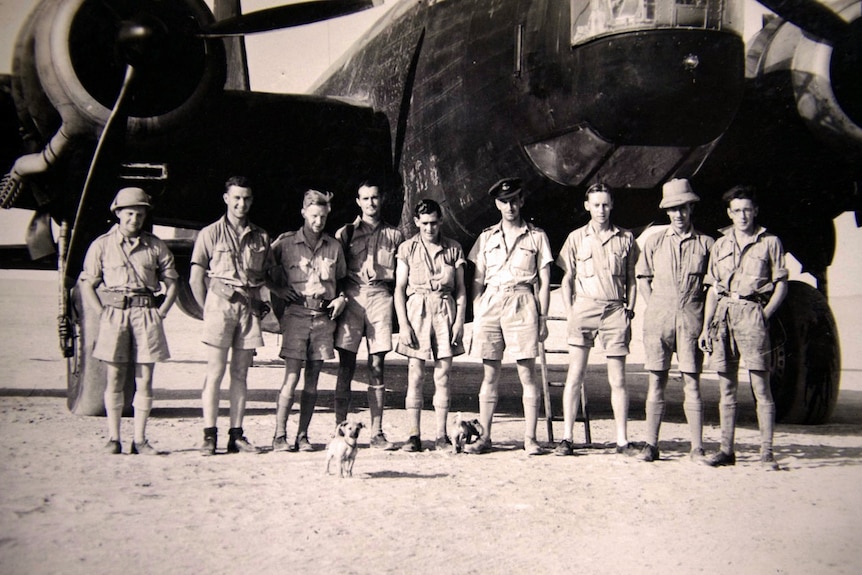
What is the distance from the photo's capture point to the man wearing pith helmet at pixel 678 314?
5.39m

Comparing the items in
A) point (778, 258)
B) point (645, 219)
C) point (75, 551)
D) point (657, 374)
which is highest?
point (645, 219)

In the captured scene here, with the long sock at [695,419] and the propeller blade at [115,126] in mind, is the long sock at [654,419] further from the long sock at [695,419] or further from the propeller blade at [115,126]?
the propeller blade at [115,126]

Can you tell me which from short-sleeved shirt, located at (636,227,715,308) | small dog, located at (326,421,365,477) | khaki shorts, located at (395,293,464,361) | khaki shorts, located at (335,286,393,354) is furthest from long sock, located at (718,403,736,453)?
small dog, located at (326,421,365,477)

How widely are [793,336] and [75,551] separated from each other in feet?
21.4

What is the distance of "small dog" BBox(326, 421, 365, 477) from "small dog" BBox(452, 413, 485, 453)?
97cm

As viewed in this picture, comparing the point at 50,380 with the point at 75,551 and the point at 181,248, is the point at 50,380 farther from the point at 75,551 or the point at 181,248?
the point at 75,551

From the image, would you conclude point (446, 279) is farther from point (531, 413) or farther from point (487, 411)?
point (531, 413)

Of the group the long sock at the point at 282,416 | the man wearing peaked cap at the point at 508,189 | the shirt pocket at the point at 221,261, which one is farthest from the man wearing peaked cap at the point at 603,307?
the shirt pocket at the point at 221,261

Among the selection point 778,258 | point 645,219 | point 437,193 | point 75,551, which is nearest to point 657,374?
point 778,258

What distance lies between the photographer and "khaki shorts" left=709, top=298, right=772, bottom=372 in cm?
520

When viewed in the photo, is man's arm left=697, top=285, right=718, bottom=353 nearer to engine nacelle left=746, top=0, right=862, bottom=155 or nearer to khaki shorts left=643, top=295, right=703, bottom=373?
khaki shorts left=643, top=295, right=703, bottom=373

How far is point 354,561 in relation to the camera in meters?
3.27

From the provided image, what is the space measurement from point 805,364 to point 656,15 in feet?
12.8

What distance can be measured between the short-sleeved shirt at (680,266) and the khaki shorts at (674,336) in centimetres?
5
